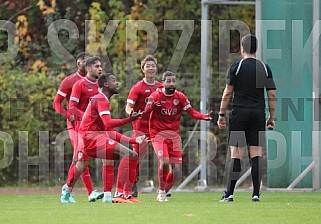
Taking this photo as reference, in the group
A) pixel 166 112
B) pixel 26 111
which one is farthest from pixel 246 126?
pixel 26 111

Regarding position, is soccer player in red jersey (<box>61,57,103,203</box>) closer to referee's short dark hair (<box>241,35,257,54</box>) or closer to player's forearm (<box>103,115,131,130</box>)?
player's forearm (<box>103,115,131,130</box>)

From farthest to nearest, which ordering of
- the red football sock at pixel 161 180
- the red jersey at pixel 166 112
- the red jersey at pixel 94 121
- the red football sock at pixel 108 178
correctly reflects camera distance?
the red jersey at pixel 166 112
the red football sock at pixel 161 180
the red football sock at pixel 108 178
the red jersey at pixel 94 121

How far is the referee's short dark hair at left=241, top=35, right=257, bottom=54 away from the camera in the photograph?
45.6 ft

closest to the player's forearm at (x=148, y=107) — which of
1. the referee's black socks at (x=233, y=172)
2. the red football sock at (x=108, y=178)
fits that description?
the red football sock at (x=108, y=178)

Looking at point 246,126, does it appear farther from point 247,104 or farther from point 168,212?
point 168,212

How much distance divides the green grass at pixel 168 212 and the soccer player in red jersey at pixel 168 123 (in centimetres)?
51

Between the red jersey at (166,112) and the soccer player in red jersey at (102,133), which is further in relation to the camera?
the red jersey at (166,112)

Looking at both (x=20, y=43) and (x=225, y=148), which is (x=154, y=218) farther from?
(x=20, y=43)

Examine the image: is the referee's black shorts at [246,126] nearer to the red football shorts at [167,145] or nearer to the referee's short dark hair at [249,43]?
the referee's short dark hair at [249,43]

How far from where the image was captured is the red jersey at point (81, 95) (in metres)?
15.1

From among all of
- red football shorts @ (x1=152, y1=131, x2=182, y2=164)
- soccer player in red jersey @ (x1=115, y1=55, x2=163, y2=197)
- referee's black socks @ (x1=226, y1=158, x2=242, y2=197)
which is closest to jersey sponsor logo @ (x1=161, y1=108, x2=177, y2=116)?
red football shorts @ (x1=152, y1=131, x2=182, y2=164)

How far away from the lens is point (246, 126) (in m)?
14.1

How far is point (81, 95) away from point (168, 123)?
1.31m

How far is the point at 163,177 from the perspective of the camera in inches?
594
